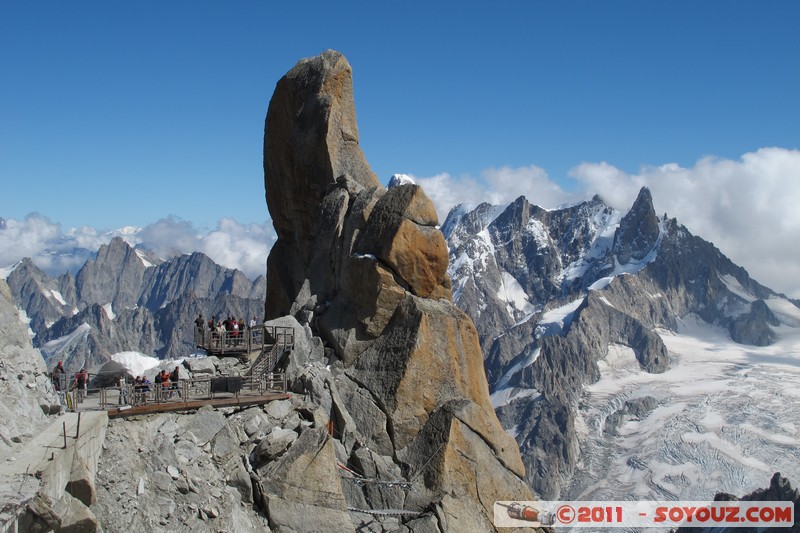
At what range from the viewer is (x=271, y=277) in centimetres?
5888

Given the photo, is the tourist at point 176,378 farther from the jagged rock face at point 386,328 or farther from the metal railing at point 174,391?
the jagged rock face at point 386,328

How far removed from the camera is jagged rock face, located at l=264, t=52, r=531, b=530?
3569 cm

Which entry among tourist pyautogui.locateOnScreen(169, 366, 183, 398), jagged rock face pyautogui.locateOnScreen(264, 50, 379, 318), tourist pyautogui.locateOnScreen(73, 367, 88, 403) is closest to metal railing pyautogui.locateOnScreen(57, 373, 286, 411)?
tourist pyautogui.locateOnScreen(169, 366, 183, 398)

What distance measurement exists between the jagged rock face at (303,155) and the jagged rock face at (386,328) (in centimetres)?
9

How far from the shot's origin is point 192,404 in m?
31.9

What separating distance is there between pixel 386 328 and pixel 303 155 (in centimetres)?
1635

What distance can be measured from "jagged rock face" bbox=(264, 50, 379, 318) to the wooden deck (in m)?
17.1

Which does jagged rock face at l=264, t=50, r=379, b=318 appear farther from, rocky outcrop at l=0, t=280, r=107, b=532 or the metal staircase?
rocky outcrop at l=0, t=280, r=107, b=532

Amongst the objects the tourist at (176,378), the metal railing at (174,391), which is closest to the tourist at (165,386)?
the metal railing at (174,391)

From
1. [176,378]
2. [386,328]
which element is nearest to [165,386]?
[176,378]

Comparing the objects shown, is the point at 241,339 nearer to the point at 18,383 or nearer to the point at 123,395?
the point at 123,395

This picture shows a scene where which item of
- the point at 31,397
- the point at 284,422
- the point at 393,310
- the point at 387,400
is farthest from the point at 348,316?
the point at 31,397

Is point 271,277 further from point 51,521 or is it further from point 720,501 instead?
point 720,501

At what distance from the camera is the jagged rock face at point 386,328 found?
35688 millimetres
